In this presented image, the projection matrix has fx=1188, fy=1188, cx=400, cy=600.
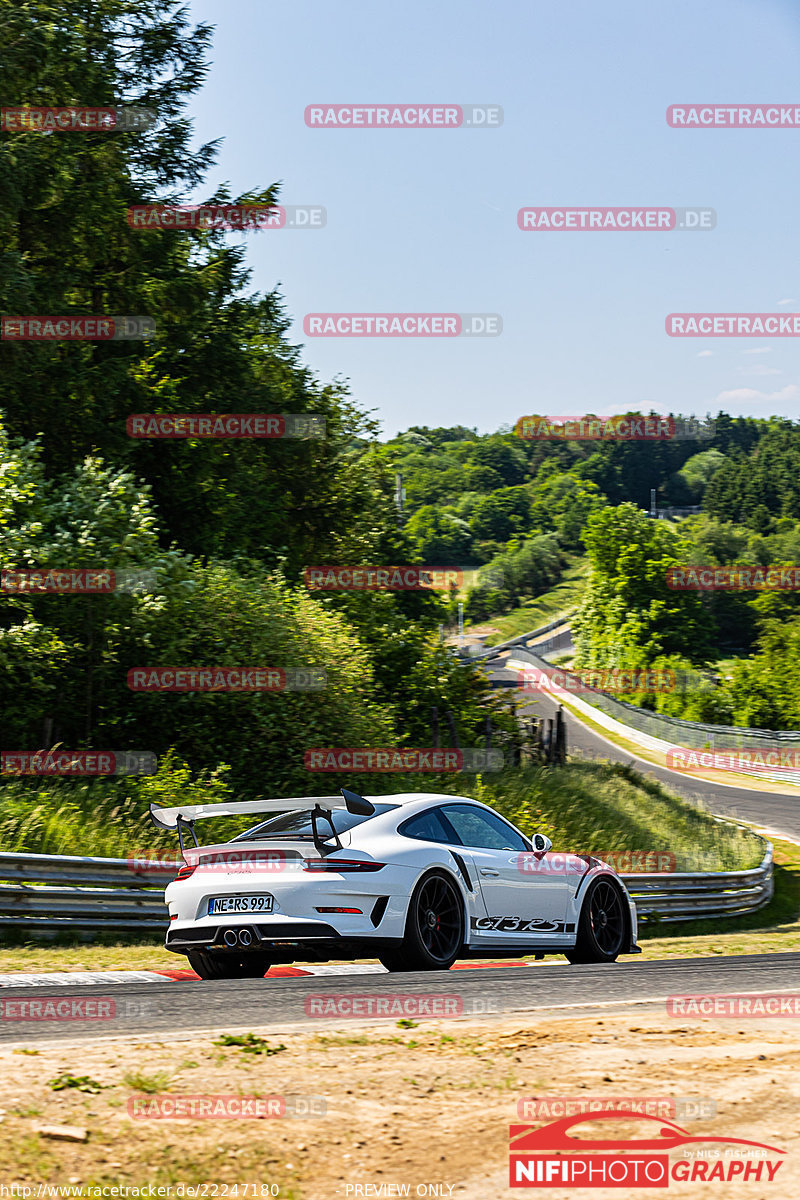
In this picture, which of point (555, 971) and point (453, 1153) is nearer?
point (453, 1153)

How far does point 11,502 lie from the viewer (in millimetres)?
16266

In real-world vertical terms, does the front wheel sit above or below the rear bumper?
below

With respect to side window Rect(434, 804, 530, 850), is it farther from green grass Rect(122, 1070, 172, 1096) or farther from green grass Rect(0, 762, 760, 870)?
green grass Rect(0, 762, 760, 870)

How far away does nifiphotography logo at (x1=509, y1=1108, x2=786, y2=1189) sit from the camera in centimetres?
354

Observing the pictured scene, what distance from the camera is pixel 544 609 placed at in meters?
160

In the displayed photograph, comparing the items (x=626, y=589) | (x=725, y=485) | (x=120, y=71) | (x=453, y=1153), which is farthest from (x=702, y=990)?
(x=725, y=485)

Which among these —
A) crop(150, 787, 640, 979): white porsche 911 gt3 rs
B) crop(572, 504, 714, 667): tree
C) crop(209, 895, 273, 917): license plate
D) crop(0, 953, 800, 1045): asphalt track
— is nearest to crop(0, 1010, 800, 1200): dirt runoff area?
crop(0, 953, 800, 1045): asphalt track

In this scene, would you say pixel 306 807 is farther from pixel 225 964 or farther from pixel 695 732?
pixel 695 732

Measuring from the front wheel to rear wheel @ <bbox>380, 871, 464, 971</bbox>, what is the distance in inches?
62.6

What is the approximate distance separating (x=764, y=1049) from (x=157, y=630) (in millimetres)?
13597

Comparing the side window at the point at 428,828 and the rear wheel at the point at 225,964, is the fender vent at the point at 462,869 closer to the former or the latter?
the side window at the point at 428,828

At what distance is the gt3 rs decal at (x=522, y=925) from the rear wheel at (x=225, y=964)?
5.10 ft

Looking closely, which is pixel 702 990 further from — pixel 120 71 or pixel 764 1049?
pixel 120 71

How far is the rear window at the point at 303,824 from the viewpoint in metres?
8.12
